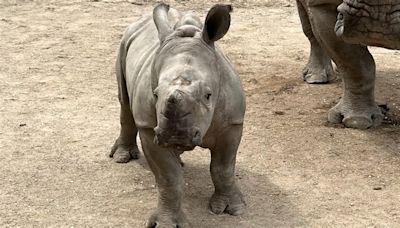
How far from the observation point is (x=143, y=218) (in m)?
4.49

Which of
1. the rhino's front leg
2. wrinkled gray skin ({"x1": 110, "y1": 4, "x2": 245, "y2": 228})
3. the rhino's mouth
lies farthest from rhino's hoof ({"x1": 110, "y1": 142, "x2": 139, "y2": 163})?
the rhino's mouth

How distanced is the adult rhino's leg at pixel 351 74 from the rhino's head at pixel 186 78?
1851 millimetres

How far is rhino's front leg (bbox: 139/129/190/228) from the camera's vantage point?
4152mm

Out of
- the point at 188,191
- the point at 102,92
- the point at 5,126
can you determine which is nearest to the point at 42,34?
the point at 102,92

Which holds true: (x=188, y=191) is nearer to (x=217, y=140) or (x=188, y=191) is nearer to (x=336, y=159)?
(x=217, y=140)

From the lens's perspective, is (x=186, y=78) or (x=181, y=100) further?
(x=186, y=78)

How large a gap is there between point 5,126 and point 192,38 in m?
2.62

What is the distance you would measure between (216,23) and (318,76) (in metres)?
3.32

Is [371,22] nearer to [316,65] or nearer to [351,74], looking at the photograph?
[351,74]

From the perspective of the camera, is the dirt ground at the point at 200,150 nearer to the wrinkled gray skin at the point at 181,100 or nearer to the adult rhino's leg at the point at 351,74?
the adult rhino's leg at the point at 351,74

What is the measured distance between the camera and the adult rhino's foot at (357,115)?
5957mm

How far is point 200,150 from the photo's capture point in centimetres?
552

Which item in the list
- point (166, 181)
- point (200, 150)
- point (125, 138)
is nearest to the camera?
point (166, 181)

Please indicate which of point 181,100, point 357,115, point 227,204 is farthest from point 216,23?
point 357,115
